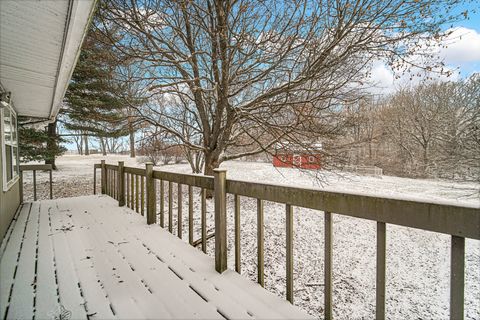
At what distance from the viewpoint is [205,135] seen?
767cm

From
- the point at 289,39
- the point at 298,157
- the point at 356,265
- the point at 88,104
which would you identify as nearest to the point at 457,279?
the point at 356,265

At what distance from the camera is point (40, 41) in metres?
2.09

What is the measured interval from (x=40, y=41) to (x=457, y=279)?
11.1 feet

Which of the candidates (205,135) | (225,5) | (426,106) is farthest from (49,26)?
(426,106)

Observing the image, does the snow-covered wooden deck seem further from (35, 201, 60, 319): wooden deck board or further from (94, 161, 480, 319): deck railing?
(94, 161, 480, 319): deck railing

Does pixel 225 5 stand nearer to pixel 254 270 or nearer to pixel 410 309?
pixel 254 270

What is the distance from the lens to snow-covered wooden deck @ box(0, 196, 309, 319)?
1840mm

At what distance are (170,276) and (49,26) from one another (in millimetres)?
2342

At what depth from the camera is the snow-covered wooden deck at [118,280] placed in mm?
1840

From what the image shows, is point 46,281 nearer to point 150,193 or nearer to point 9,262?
point 9,262

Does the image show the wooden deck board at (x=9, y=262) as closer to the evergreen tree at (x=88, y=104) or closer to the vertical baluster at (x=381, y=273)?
the vertical baluster at (x=381, y=273)

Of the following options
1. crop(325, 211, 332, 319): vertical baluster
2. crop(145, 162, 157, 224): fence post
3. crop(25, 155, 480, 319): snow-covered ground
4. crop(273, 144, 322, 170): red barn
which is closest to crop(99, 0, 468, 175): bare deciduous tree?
crop(273, 144, 322, 170): red barn

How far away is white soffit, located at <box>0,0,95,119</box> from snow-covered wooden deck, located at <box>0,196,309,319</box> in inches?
84.4

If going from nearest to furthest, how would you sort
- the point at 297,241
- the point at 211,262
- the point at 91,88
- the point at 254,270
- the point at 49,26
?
the point at 49,26
the point at 211,262
the point at 254,270
the point at 297,241
the point at 91,88
